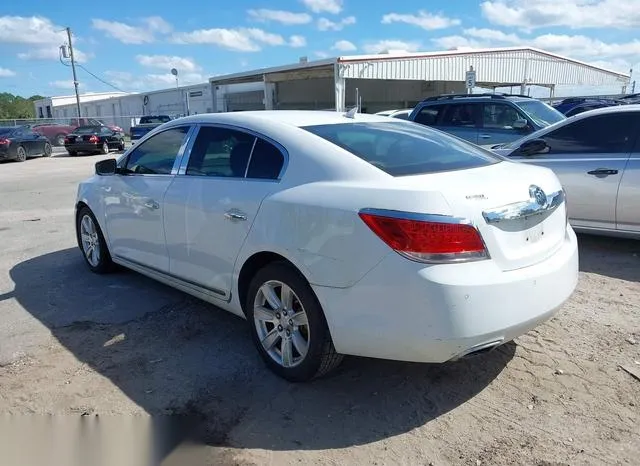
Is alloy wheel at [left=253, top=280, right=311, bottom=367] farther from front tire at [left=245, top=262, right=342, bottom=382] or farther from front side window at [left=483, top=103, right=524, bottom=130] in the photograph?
front side window at [left=483, top=103, right=524, bottom=130]

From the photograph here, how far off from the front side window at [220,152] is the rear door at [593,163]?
3938 mm

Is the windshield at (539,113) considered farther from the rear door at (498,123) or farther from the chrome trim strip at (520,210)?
the chrome trim strip at (520,210)

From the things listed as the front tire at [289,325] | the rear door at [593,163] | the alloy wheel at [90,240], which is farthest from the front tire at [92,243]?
the rear door at [593,163]

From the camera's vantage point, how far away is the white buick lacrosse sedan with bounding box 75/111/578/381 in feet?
8.90

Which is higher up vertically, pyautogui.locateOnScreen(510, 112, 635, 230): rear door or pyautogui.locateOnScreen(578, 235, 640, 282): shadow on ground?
pyautogui.locateOnScreen(510, 112, 635, 230): rear door

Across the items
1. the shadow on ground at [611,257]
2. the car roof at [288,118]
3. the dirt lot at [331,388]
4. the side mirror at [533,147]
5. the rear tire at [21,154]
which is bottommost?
the dirt lot at [331,388]

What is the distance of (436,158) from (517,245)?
83 centimetres

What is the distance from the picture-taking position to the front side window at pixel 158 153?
4394mm

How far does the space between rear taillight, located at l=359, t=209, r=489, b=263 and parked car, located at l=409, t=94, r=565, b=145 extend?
794 cm

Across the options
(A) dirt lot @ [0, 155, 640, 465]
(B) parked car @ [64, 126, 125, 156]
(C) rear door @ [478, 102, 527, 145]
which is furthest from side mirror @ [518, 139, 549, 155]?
(B) parked car @ [64, 126, 125, 156]

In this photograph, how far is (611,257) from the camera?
5.84 metres

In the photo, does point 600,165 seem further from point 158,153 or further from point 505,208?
point 158,153

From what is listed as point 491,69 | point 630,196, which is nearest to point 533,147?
point 630,196

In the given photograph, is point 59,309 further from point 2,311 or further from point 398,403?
point 398,403
